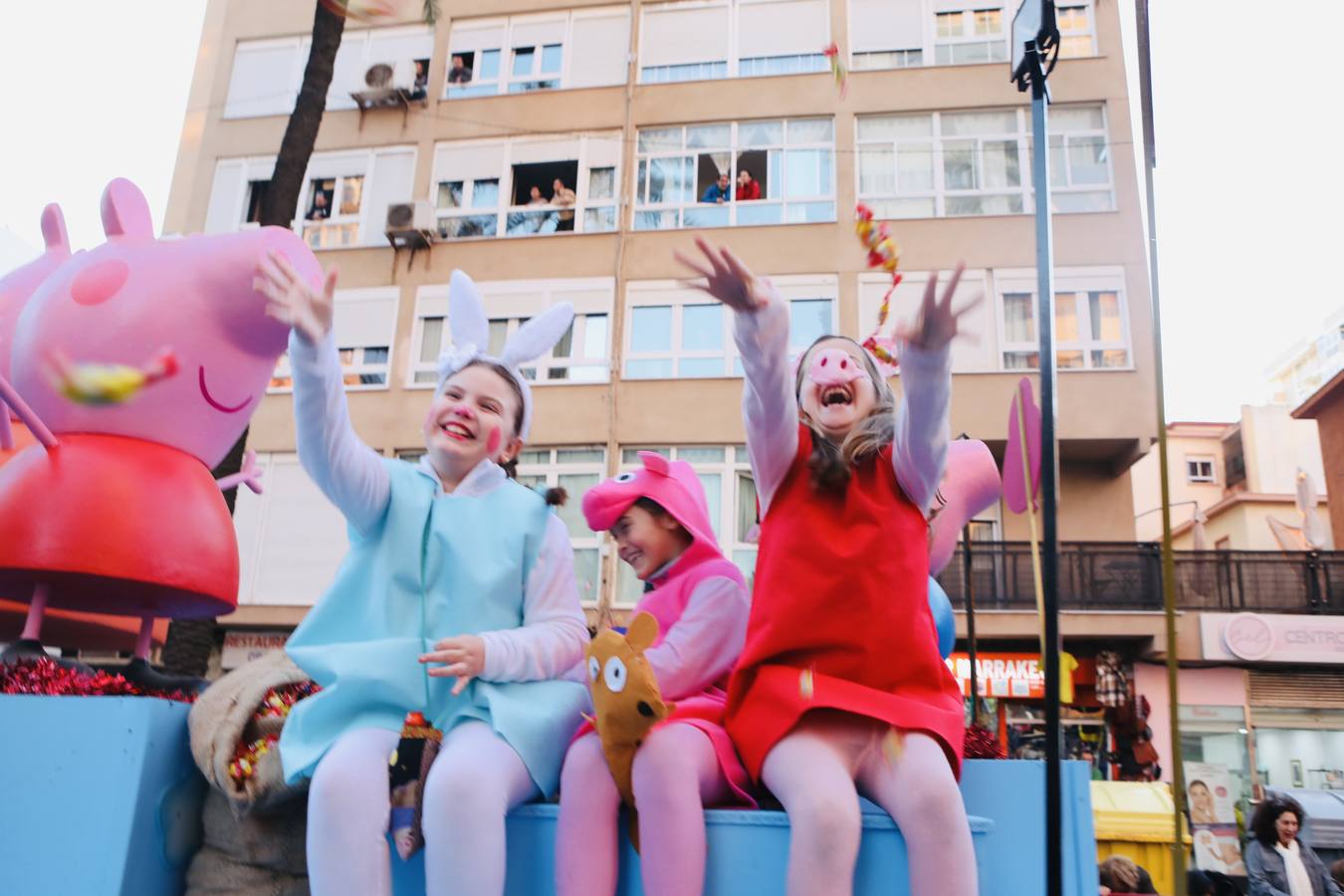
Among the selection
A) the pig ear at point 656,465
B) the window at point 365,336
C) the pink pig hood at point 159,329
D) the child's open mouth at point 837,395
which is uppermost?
the window at point 365,336

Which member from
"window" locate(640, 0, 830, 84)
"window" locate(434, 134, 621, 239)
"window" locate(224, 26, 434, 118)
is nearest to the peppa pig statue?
"window" locate(434, 134, 621, 239)

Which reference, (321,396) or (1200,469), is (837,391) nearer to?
(321,396)

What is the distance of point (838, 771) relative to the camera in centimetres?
190

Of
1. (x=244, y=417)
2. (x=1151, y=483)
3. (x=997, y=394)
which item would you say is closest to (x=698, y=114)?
(x=997, y=394)

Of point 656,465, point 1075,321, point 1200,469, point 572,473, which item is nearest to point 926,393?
point 656,465

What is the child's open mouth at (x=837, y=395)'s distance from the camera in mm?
2289

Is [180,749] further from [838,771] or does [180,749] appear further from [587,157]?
[587,157]

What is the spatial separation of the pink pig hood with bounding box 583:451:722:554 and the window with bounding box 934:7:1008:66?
41.3 feet

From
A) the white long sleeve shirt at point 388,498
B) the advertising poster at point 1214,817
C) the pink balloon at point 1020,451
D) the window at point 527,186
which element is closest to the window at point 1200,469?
the advertising poster at point 1214,817

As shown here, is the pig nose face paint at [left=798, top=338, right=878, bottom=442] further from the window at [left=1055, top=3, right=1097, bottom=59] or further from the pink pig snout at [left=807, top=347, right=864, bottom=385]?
the window at [left=1055, top=3, right=1097, bottom=59]

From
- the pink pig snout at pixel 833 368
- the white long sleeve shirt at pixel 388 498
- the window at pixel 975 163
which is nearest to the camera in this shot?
the white long sleeve shirt at pixel 388 498

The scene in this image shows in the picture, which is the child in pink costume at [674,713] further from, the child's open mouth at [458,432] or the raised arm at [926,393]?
the raised arm at [926,393]

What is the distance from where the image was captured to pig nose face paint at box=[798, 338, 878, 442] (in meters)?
2.27

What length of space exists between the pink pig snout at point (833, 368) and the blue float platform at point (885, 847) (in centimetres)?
84
